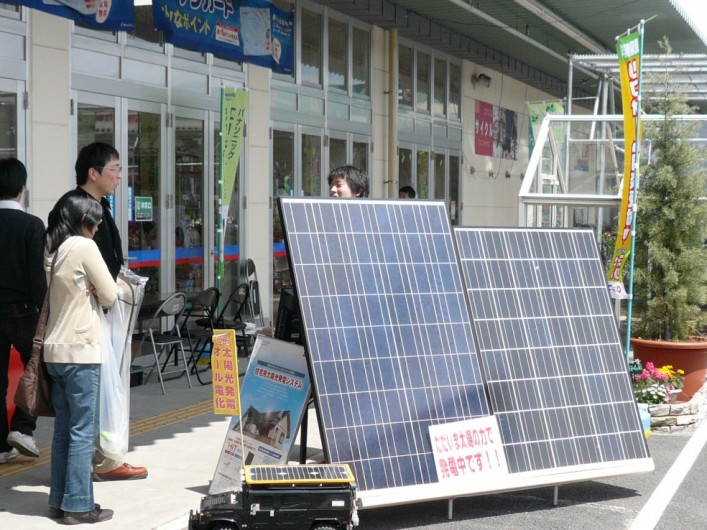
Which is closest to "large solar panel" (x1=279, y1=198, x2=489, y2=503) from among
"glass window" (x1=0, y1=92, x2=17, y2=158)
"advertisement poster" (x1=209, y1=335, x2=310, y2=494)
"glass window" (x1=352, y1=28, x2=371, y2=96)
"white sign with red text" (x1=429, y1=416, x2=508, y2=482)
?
"white sign with red text" (x1=429, y1=416, x2=508, y2=482)

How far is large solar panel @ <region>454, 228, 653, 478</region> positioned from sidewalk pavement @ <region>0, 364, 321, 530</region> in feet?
5.98

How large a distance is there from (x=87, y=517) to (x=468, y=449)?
207cm

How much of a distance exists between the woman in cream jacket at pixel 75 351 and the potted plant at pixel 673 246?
560cm

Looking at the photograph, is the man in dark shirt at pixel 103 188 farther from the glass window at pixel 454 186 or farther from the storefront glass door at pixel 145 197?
the glass window at pixel 454 186

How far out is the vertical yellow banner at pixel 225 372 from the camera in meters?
4.98

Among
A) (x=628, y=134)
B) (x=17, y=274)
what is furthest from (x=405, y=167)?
(x=17, y=274)

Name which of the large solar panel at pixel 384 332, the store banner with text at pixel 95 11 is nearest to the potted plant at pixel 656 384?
the large solar panel at pixel 384 332

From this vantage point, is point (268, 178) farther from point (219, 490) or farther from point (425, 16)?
point (219, 490)

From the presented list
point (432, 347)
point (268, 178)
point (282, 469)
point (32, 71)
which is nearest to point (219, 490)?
point (282, 469)

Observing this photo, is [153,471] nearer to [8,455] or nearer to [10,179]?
[8,455]

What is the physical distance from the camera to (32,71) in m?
9.02

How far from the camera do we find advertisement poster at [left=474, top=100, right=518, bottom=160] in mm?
20844

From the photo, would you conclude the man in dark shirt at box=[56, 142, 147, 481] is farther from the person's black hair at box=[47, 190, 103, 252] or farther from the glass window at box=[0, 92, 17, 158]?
the glass window at box=[0, 92, 17, 158]

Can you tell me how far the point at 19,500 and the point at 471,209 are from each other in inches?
628
